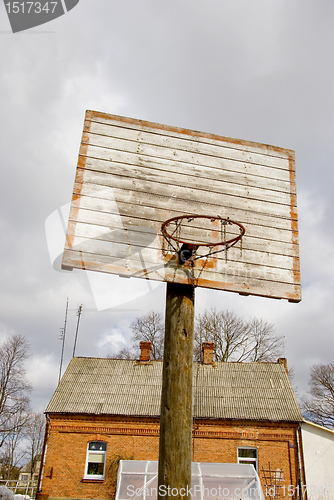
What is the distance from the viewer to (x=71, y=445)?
1590 cm

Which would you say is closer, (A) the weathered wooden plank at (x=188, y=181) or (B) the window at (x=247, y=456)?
(A) the weathered wooden plank at (x=188, y=181)

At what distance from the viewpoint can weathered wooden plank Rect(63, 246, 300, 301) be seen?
4141mm

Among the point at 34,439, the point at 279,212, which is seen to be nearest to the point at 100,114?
the point at 279,212

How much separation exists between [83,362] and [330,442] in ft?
37.3

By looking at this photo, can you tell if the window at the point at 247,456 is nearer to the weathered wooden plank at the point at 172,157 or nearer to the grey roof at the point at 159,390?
the grey roof at the point at 159,390

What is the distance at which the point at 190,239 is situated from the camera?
4.56 meters

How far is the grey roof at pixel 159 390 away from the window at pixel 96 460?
132 cm

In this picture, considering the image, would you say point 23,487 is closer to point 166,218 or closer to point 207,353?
point 207,353

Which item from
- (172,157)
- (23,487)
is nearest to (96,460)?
(23,487)

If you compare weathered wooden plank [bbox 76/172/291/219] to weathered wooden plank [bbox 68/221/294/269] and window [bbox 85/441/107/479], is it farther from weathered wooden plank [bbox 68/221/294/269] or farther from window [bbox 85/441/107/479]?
window [bbox 85/441/107/479]

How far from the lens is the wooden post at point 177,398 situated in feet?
11.9

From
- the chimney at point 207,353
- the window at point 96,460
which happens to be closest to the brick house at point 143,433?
the window at point 96,460

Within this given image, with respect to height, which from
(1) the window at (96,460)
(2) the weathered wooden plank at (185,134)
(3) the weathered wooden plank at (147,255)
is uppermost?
(2) the weathered wooden plank at (185,134)

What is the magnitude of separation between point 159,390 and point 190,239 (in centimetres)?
1426
